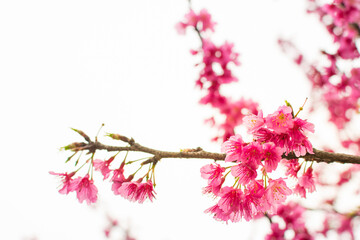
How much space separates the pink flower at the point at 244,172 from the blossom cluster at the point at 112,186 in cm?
56

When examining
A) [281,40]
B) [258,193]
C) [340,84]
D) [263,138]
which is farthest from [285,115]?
[281,40]

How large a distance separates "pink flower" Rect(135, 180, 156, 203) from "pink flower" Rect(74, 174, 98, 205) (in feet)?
1.02

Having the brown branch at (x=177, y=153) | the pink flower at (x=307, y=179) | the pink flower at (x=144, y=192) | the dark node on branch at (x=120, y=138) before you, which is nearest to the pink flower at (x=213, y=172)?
the brown branch at (x=177, y=153)

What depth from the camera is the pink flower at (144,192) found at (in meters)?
1.80

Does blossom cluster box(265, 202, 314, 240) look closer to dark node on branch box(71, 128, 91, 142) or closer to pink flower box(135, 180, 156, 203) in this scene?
pink flower box(135, 180, 156, 203)

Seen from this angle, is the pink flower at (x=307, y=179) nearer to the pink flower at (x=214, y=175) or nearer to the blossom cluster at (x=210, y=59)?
the pink flower at (x=214, y=175)

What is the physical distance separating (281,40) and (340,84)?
2496 mm

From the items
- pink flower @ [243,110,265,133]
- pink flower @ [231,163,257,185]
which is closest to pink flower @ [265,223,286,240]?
pink flower @ [231,163,257,185]

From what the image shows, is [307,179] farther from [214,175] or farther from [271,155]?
[214,175]

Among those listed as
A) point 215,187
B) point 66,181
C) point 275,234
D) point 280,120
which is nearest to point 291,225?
point 275,234

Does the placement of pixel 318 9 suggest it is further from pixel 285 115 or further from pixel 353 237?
pixel 353 237

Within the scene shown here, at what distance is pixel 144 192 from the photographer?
1.82 meters

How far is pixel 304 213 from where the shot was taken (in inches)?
179

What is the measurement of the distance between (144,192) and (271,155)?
85cm
